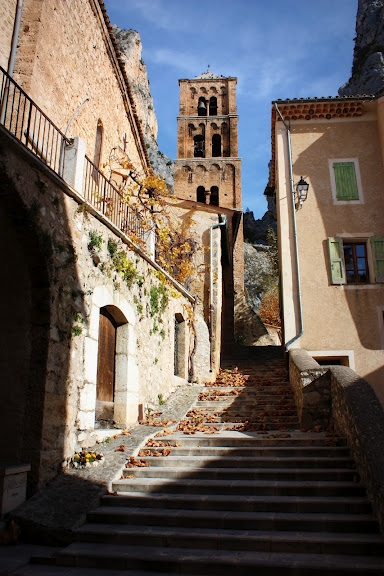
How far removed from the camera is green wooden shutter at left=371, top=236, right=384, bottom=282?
1173 centimetres

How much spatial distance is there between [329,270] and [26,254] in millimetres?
8575

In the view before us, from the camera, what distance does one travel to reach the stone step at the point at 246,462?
237 inches

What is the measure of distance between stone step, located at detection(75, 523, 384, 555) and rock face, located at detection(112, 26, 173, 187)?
145 feet

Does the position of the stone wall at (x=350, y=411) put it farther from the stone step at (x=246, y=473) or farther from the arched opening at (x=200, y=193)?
the arched opening at (x=200, y=193)

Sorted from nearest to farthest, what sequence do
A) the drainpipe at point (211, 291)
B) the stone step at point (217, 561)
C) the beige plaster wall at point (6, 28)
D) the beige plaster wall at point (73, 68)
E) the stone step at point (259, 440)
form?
the stone step at point (217, 561)
the stone step at point (259, 440)
the beige plaster wall at point (6, 28)
the beige plaster wall at point (73, 68)
the drainpipe at point (211, 291)

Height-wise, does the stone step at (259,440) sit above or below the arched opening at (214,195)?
below

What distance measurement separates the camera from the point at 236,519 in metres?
4.82

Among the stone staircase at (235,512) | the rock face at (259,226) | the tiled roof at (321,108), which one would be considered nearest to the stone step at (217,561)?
the stone staircase at (235,512)

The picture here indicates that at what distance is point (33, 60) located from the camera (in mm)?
8930

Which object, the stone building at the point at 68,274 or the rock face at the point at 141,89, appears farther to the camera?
the rock face at the point at 141,89

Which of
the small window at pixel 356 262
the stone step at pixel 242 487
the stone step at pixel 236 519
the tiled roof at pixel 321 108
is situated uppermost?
the tiled roof at pixel 321 108

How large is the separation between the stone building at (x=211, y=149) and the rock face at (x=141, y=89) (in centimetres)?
1348

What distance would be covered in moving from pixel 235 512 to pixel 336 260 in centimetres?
840

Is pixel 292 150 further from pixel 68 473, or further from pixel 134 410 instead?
pixel 68 473
